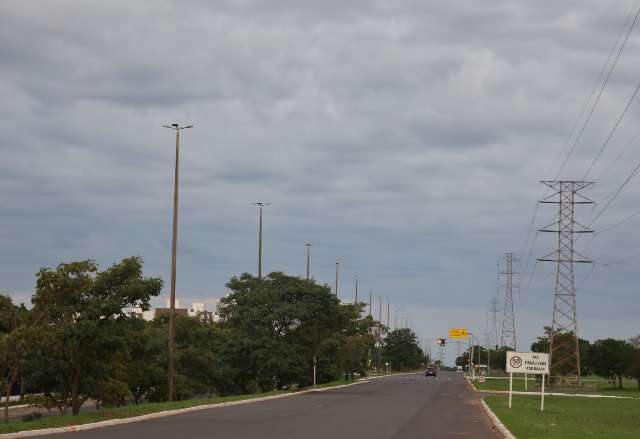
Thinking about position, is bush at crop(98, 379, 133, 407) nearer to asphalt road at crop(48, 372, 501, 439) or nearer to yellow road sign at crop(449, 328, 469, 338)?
asphalt road at crop(48, 372, 501, 439)

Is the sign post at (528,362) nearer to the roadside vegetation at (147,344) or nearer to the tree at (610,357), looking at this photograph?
the roadside vegetation at (147,344)

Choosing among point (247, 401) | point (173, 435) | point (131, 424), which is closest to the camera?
point (173, 435)

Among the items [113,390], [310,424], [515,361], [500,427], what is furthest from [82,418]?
[515,361]

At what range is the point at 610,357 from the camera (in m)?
96.7

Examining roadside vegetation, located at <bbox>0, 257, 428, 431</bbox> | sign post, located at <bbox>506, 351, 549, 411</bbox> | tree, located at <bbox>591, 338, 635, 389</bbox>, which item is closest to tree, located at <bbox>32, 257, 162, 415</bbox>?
roadside vegetation, located at <bbox>0, 257, 428, 431</bbox>

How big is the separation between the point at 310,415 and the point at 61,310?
33.0ft

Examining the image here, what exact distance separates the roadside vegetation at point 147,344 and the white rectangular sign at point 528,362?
1435 centimetres

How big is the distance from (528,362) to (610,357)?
60.6 metres

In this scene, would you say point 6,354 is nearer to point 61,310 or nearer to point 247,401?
point 61,310

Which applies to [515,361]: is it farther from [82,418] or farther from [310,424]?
[82,418]

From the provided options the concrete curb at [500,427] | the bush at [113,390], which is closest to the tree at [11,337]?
the bush at [113,390]

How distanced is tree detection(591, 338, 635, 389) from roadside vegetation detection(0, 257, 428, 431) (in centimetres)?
2586

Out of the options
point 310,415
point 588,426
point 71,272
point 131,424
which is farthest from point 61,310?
point 588,426

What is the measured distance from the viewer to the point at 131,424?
86.5ft
